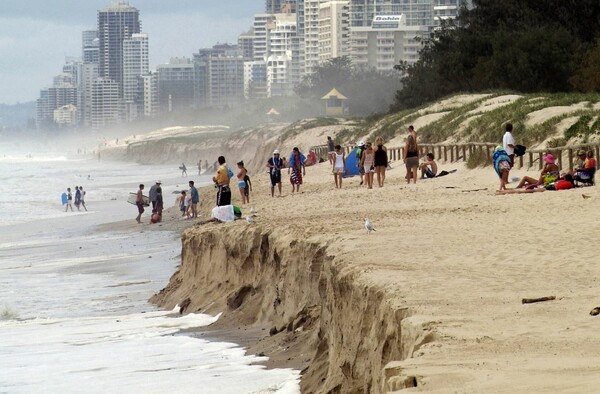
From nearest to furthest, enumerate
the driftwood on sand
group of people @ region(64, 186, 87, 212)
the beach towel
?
1. the driftwood on sand
2. the beach towel
3. group of people @ region(64, 186, 87, 212)

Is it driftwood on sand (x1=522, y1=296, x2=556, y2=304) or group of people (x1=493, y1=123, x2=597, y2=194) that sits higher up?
group of people (x1=493, y1=123, x2=597, y2=194)

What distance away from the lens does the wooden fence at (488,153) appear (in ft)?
82.9

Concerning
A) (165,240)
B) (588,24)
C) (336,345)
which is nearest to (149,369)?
(336,345)

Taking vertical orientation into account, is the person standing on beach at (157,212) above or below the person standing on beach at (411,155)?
below

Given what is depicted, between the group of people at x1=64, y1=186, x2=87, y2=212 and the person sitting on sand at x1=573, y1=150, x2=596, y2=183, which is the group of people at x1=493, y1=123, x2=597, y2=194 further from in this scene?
the group of people at x1=64, y1=186, x2=87, y2=212

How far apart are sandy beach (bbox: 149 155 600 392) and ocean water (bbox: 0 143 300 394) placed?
0.62m

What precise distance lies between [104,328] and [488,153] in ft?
50.0

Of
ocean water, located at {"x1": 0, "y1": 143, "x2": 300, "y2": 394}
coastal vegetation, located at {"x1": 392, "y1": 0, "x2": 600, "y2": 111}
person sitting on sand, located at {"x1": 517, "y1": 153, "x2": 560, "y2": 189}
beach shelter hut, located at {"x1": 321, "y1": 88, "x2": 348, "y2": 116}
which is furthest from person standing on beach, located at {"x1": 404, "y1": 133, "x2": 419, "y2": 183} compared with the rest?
beach shelter hut, located at {"x1": 321, "y1": 88, "x2": 348, "y2": 116}

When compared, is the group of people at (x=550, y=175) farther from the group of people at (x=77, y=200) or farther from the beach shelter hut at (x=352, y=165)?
the group of people at (x=77, y=200)

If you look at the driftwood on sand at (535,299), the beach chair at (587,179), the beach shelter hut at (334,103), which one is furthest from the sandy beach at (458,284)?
the beach shelter hut at (334,103)

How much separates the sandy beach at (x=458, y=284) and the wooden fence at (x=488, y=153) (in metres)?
2.04

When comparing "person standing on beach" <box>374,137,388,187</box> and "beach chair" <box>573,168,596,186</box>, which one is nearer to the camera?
"beach chair" <box>573,168,596,186</box>

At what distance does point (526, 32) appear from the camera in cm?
5625

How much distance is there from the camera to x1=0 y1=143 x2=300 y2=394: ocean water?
13195 millimetres
